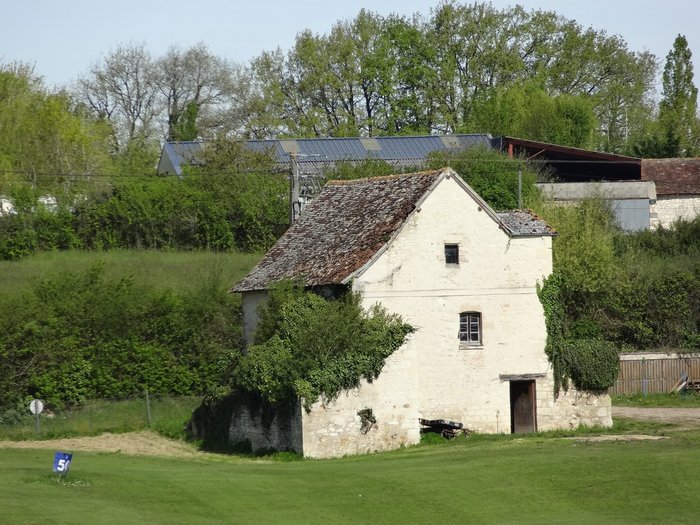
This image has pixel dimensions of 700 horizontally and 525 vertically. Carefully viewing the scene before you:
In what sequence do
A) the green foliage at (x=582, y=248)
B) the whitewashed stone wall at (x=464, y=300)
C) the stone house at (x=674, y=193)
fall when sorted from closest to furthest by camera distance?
the whitewashed stone wall at (x=464, y=300) → the green foliage at (x=582, y=248) → the stone house at (x=674, y=193)

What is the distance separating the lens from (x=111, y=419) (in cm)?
4619

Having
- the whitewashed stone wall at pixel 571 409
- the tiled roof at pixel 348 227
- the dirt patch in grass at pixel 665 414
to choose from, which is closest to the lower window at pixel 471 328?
the whitewashed stone wall at pixel 571 409

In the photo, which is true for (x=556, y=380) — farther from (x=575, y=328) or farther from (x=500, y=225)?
(x=575, y=328)

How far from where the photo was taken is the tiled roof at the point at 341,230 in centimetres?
4147

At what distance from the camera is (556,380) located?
42.6 m

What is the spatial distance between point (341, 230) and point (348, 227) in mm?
309

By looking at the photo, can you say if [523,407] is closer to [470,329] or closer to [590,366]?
[590,366]

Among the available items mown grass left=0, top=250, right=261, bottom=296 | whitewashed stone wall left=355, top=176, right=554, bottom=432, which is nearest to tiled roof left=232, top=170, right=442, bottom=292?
whitewashed stone wall left=355, top=176, right=554, bottom=432

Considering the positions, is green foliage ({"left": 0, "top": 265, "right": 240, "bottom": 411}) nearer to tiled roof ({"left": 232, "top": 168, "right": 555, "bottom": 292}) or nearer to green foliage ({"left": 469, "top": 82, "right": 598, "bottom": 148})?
tiled roof ({"left": 232, "top": 168, "right": 555, "bottom": 292})

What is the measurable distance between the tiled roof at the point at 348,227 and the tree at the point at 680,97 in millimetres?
51495

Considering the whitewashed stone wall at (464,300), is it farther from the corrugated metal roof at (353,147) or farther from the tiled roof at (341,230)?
the corrugated metal roof at (353,147)

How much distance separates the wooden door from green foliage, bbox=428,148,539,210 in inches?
852

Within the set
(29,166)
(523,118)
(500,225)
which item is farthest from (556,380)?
(523,118)

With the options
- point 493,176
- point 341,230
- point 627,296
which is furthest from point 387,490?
point 493,176
